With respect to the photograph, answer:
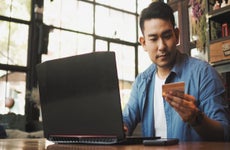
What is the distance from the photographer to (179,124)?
1.44 m

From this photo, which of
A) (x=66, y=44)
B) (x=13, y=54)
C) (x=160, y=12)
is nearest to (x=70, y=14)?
(x=66, y=44)

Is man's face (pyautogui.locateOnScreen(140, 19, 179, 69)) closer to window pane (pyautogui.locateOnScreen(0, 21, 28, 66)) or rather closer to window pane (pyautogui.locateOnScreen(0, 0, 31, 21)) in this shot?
window pane (pyautogui.locateOnScreen(0, 21, 28, 66))

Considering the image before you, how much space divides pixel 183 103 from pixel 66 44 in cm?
444

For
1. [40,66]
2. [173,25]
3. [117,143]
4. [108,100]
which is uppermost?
[173,25]

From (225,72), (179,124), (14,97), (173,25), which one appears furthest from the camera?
(14,97)

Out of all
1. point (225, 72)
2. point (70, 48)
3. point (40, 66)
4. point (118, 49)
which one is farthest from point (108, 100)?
point (118, 49)

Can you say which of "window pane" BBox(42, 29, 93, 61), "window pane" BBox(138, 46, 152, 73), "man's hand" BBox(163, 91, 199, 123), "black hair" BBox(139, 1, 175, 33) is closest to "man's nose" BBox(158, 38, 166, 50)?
"black hair" BBox(139, 1, 175, 33)

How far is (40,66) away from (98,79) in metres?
0.32

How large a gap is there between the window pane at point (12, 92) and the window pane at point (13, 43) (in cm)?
19

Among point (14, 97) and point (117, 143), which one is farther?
point (14, 97)

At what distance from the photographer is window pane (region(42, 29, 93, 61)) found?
5.19 metres

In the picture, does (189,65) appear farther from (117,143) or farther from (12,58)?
(12,58)

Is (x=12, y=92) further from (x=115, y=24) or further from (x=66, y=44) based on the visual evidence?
(x=115, y=24)

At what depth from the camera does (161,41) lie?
5.14ft
